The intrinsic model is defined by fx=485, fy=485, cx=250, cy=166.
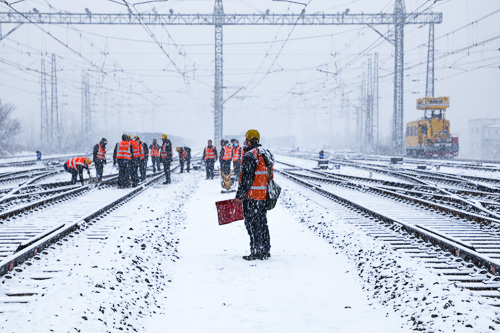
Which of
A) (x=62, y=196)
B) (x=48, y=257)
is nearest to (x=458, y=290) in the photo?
(x=48, y=257)

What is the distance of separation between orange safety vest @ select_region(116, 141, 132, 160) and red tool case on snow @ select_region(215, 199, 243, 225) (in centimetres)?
853

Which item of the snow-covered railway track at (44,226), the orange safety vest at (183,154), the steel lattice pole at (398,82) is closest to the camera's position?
the snow-covered railway track at (44,226)

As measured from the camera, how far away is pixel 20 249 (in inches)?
251

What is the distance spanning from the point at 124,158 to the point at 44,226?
6503mm

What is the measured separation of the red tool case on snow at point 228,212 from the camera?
6953 mm

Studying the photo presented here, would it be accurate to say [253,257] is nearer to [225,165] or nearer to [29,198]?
[29,198]

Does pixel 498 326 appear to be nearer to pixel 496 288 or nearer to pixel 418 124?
pixel 496 288

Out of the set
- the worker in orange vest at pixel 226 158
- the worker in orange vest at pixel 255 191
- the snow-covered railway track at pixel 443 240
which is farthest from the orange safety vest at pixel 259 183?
the worker in orange vest at pixel 226 158

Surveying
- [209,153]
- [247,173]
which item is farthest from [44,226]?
[209,153]

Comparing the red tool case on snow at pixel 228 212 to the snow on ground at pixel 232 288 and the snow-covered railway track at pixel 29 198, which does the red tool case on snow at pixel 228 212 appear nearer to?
the snow on ground at pixel 232 288

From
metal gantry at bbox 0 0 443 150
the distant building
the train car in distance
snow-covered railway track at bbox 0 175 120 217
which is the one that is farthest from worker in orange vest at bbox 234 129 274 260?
the distant building

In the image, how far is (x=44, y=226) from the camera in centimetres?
854

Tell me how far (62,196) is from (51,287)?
8189 millimetres

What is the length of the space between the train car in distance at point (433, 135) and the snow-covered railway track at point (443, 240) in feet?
84.2
